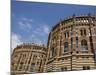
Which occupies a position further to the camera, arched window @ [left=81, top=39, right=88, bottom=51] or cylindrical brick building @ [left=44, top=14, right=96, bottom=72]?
arched window @ [left=81, top=39, right=88, bottom=51]

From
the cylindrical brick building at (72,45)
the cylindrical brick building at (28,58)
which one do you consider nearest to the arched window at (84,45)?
the cylindrical brick building at (72,45)

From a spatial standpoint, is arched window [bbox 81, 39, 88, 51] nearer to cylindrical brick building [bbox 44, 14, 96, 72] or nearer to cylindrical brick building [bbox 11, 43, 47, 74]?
cylindrical brick building [bbox 44, 14, 96, 72]

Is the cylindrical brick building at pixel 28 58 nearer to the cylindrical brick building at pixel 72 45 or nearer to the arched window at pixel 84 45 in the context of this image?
the cylindrical brick building at pixel 72 45

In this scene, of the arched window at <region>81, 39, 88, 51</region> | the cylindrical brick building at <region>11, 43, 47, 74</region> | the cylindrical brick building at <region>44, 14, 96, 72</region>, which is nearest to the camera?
the cylindrical brick building at <region>11, 43, 47, 74</region>

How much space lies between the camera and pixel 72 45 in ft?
10.3

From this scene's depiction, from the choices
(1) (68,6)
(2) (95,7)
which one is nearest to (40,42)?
(1) (68,6)

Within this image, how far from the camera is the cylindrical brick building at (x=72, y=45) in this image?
3014 millimetres

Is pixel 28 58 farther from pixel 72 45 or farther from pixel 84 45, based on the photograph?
pixel 84 45

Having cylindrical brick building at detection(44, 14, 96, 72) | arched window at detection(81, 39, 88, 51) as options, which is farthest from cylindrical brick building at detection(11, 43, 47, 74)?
arched window at detection(81, 39, 88, 51)

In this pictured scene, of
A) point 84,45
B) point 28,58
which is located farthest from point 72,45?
point 28,58

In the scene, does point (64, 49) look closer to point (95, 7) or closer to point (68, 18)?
point (68, 18)

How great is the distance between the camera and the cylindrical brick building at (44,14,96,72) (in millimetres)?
3014

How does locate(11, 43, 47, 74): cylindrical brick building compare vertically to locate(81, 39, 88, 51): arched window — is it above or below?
below

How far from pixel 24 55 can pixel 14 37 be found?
262mm
